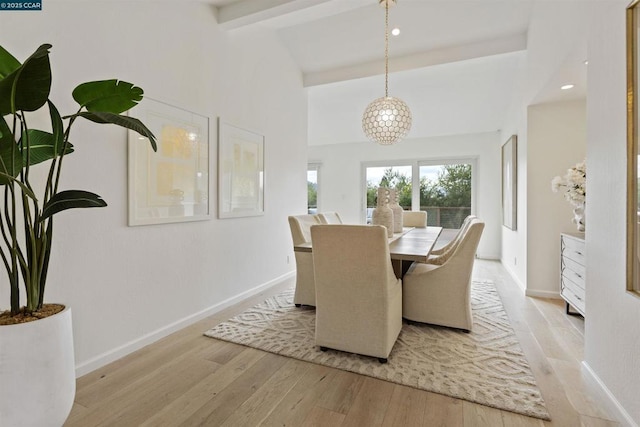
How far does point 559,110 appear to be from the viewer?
3.29 m

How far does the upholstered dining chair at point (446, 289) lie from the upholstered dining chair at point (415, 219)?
A: 1882 mm

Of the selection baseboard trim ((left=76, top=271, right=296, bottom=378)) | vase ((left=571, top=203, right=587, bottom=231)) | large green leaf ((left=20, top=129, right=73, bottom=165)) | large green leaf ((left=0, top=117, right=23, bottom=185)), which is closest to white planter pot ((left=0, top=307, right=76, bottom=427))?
large green leaf ((left=0, top=117, right=23, bottom=185))

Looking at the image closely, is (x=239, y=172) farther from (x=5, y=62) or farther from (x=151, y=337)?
(x=5, y=62)

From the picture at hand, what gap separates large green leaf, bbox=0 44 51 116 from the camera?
3.24ft

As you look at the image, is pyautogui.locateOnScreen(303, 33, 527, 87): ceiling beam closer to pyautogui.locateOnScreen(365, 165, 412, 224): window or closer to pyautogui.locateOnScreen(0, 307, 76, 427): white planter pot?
pyautogui.locateOnScreen(365, 165, 412, 224): window

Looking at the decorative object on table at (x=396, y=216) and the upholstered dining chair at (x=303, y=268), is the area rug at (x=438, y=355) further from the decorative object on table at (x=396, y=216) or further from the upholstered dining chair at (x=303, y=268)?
the decorative object on table at (x=396, y=216)

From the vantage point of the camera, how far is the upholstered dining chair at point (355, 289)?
1863mm

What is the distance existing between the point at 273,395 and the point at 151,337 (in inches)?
48.0

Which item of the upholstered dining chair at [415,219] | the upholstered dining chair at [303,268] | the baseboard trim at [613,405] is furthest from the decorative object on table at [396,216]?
the baseboard trim at [613,405]

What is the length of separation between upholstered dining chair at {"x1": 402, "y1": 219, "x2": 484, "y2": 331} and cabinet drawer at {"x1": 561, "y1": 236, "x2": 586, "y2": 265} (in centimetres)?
93

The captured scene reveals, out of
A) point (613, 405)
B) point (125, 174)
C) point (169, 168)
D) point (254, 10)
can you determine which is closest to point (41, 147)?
point (125, 174)

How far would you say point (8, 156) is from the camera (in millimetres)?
1195

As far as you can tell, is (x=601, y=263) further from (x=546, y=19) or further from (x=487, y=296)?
(x=546, y=19)

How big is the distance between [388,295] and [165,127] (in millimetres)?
2135
